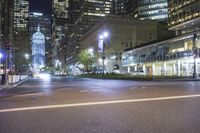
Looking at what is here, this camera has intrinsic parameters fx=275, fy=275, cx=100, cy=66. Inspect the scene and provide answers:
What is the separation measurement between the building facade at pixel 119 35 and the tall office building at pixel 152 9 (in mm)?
23611

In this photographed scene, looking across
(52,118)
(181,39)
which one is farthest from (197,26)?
(52,118)

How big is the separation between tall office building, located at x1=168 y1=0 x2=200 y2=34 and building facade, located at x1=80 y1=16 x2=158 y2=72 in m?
23.8

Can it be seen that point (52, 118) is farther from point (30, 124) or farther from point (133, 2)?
point (133, 2)

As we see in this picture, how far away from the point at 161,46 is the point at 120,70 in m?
32.6

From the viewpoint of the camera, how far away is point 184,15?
74312 mm

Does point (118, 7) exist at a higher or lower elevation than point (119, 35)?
higher

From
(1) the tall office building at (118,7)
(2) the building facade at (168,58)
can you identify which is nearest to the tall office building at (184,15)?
(2) the building facade at (168,58)

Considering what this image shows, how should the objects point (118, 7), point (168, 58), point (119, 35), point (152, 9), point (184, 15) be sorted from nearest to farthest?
1. point (168, 58)
2. point (184, 15)
3. point (119, 35)
4. point (152, 9)
5. point (118, 7)

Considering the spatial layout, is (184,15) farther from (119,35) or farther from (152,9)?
(152,9)

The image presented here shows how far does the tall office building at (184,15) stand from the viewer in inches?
2726

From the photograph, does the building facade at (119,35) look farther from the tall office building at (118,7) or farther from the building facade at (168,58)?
the tall office building at (118,7)

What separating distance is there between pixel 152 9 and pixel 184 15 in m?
74.1

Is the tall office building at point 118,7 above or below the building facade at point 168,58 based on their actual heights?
above

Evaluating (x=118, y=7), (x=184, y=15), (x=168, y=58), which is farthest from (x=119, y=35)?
(x=118, y=7)
